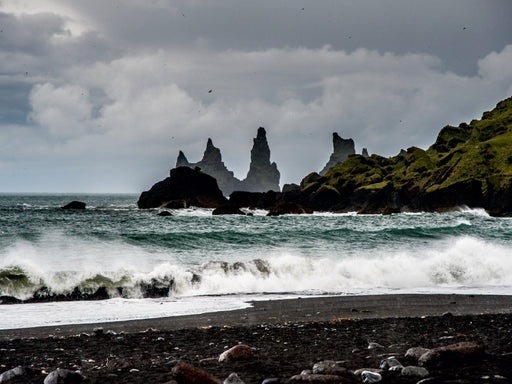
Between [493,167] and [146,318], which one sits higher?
[493,167]

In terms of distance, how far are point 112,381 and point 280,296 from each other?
9789 millimetres

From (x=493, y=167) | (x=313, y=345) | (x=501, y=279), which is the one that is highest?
(x=493, y=167)

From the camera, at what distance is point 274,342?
7645 mm

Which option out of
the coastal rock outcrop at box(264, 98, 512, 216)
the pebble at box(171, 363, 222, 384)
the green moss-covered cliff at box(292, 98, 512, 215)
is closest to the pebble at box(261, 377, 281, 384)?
the pebble at box(171, 363, 222, 384)

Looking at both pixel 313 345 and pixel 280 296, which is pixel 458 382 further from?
pixel 280 296

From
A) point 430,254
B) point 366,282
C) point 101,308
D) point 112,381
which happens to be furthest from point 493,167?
point 112,381

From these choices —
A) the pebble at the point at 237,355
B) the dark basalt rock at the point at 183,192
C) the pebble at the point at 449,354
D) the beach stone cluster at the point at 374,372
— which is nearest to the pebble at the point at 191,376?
the beach stone cluster at the point at 374,372

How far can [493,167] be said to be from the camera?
69438mm

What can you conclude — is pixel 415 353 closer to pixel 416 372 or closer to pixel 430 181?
pixel 416 372

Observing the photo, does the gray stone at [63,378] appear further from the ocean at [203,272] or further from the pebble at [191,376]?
the ocean at [203,272]

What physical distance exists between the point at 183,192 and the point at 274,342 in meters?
84.8

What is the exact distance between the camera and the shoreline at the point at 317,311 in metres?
9.72

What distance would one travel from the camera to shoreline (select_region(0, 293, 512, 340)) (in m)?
9.72

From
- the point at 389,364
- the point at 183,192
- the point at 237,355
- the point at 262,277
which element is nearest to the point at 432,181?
the point at 183,192
